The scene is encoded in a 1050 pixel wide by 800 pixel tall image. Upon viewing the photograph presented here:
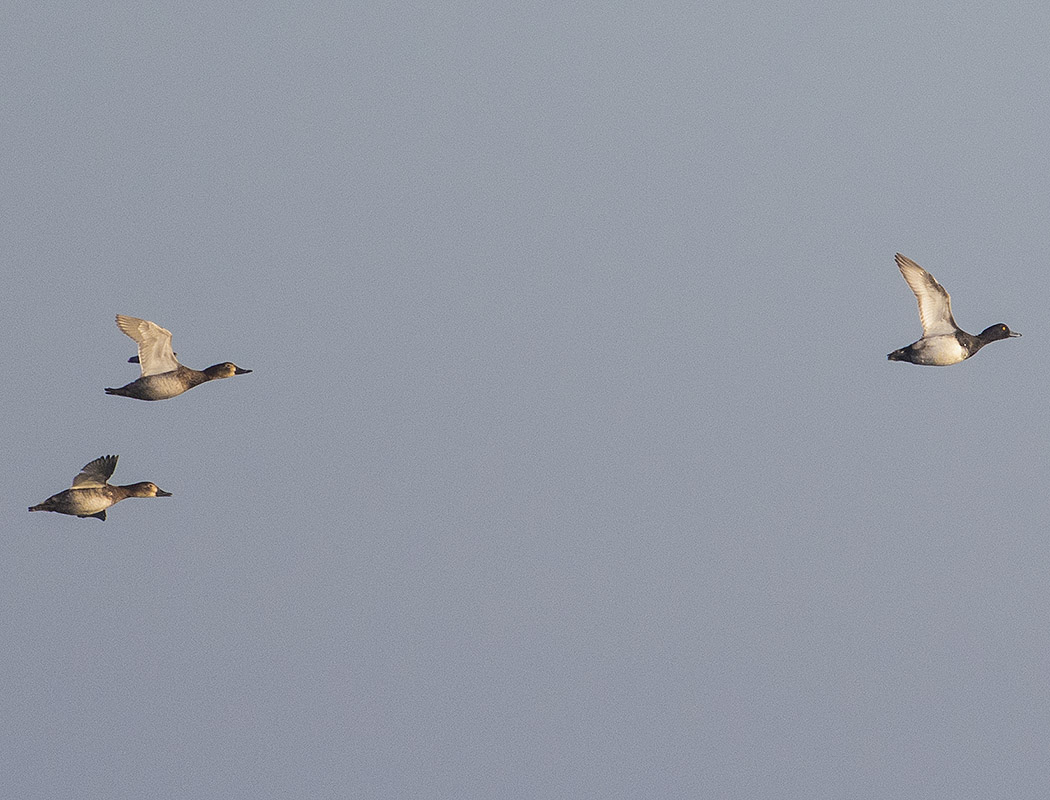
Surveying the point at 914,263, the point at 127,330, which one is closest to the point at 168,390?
the point at 127,330

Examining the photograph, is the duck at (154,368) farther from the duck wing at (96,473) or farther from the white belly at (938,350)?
the white belly at (938,350)

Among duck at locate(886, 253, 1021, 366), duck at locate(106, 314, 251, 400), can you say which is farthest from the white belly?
duck at locate(106, 314, 251, 400)

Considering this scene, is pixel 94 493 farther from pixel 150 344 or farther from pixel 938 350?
pixel 938 350

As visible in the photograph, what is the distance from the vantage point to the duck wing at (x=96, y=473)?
237 ft

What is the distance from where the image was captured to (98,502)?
2847 inches

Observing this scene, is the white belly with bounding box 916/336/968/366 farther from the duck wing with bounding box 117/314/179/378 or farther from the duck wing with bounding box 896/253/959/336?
the duck wing with bounding box 117/314/179/378

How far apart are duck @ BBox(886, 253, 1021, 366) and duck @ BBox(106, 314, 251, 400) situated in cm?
1689

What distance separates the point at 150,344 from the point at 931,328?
18.6 meters

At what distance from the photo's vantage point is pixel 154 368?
233 ft

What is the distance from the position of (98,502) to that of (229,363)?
15.2 ft

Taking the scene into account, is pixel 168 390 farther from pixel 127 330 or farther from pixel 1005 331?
pixel 1005 331

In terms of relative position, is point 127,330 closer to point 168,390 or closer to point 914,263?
point 168,390

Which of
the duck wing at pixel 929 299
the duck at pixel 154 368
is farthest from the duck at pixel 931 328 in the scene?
the duck at pixel 154 368

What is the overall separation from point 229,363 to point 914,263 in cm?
1671
